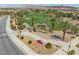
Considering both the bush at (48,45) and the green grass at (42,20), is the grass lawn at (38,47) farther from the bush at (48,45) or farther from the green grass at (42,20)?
the green grass at (42,20)

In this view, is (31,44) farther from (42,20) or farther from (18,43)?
(42,20)

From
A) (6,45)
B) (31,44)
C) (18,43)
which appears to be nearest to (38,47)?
(31,44)

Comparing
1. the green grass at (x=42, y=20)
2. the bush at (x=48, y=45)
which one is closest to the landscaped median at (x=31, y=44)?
the bush at (x=48, y=45)

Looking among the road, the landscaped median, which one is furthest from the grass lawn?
the road

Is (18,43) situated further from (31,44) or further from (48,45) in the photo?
(48,45)

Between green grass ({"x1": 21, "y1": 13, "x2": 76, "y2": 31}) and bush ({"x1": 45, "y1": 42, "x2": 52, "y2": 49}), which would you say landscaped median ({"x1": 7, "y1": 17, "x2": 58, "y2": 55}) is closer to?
bush ({"x1": 45, "y1": 42, "x2": 52, "y2": 49})

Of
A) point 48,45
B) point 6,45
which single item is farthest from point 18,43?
point 48,45

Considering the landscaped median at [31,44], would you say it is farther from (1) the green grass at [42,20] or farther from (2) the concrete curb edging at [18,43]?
(1) the green grass at [42,20]

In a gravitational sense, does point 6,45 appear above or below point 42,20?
below

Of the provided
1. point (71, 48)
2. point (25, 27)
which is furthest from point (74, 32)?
point (25, 27)

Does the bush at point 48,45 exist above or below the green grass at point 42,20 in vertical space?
below

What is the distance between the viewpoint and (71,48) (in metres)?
5.54

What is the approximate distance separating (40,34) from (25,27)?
18 centimetres
